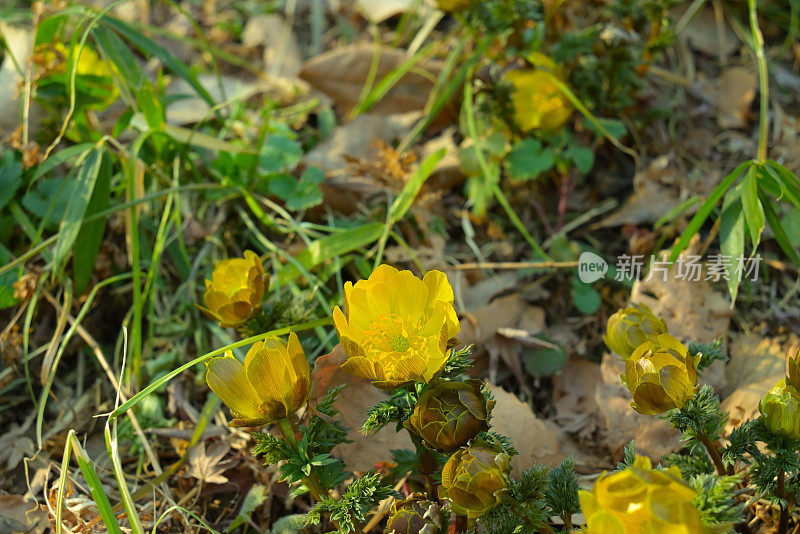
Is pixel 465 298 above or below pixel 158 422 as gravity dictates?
above

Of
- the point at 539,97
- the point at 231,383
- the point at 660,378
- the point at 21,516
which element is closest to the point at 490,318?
the point at 539,97

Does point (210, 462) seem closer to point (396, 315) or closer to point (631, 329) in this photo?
point (396, 315)

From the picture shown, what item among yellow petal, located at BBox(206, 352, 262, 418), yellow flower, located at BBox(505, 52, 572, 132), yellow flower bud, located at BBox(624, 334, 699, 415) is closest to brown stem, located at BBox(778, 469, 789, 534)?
yellow flower bud, located at BBox(624, 334, 699, 415)

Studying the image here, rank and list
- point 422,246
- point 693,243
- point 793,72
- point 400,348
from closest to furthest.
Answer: point 400,348, point 693,243, point 422,246, point 793,72

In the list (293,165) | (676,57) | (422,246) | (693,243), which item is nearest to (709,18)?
(676,57)

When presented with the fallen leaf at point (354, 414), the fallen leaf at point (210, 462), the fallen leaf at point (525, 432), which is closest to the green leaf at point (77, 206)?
the fallen leaf at point (210, 462)

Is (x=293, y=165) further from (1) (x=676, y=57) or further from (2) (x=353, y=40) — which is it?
(1) (x=676, y=57)

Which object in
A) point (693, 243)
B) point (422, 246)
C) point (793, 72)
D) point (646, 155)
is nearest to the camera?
point (693, 243)
